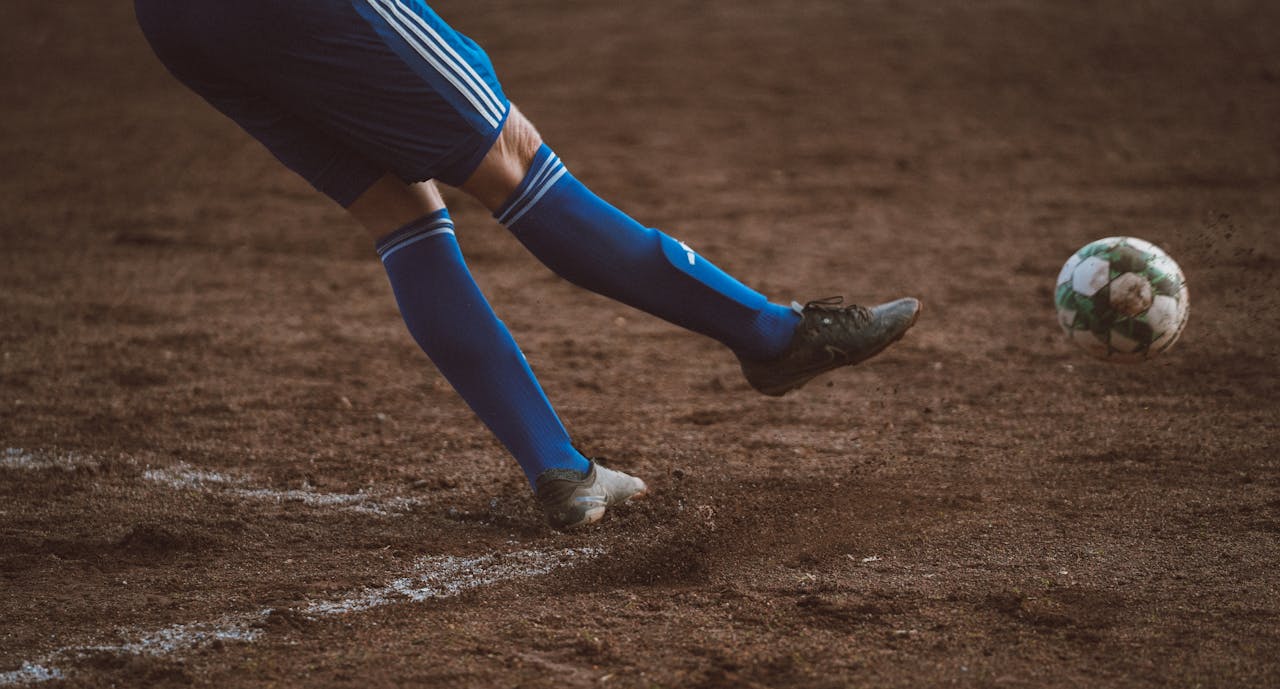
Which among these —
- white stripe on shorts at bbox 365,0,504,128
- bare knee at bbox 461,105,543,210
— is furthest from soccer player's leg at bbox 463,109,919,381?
white stripe on shorts at bbox 365,0,504,128

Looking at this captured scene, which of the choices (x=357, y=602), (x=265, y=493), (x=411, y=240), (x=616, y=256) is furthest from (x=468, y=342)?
(x=265, y=493)

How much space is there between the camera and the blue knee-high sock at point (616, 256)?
251cm

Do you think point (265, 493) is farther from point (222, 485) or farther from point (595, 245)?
point (595, 245)

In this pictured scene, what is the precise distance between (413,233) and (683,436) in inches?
38.7

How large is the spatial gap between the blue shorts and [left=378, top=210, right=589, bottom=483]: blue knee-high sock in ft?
0.70

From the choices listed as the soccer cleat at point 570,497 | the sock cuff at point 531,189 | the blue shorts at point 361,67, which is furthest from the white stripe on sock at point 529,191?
the soccer cleat at point 570,497

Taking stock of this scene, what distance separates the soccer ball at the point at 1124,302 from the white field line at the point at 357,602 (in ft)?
4.32

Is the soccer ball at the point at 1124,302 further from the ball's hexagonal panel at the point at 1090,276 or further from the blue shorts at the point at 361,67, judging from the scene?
the blue shorts at the point at 361,67

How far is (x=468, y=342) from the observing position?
8.49 feet

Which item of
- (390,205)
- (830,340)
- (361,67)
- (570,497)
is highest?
(361,67)

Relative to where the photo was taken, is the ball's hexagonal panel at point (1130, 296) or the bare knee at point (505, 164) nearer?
the bare knee at point (505, 164)

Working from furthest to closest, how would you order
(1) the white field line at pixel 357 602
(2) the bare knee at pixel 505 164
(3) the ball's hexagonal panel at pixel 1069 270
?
(3) the ball's hexagonal panel at pixel 1069 270, (2) the bare knee at pixel 505 164, (1) the white field line at pixel 357 602

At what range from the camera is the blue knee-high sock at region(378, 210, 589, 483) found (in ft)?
8.52

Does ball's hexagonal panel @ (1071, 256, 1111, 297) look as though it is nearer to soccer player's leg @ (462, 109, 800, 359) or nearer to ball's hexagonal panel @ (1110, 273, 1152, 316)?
ball's hexagonal panel @ (1110, 273, 1152, 316)
